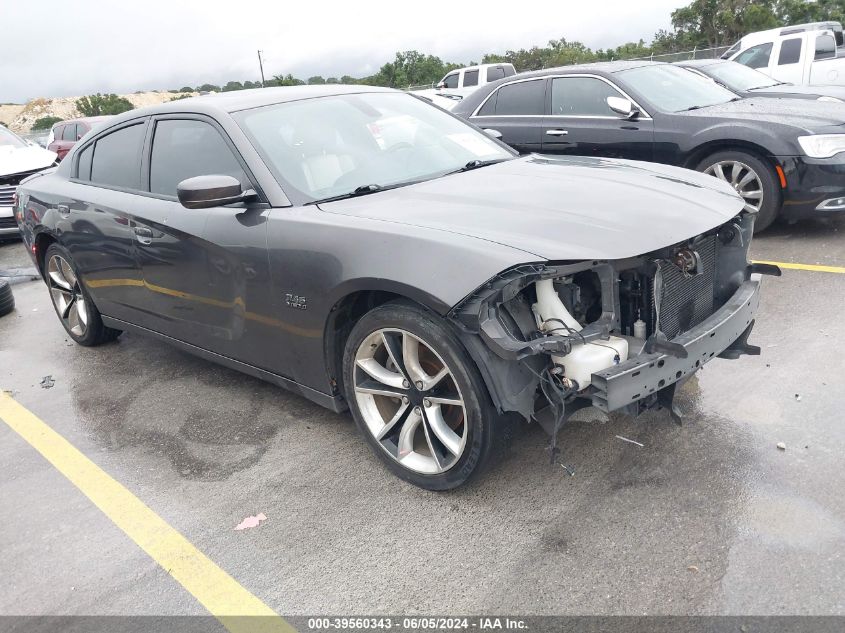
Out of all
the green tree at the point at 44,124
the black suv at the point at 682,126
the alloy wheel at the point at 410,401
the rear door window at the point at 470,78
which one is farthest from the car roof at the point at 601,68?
the green tree at the point at 44,124

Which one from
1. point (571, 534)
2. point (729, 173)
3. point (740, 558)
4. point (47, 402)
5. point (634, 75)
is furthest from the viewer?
point (634, 75)

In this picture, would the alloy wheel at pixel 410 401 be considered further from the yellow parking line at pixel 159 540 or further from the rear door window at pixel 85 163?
the rear door window at pixel 85 163

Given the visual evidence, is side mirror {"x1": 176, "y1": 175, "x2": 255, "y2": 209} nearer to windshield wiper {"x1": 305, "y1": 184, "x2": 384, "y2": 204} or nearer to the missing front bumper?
windshield wiper {"x1": 305, "y1": 184, "x2": 384, "y2": 204}

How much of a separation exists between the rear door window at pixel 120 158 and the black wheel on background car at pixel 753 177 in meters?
4.70

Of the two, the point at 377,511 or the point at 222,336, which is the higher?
the point at 222,336

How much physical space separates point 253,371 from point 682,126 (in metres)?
4.85

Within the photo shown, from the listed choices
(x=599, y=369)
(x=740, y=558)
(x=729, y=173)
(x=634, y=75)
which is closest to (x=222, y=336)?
(x=599, y=369)

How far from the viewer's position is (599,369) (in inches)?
105

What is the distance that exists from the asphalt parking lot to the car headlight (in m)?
2.37

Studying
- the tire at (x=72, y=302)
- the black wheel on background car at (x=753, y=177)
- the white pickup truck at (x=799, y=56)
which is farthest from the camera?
the white pickup truck at (x=799, y=56)

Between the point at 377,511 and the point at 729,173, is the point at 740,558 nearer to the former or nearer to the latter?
the point at 377,511

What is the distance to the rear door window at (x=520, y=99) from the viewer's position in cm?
779

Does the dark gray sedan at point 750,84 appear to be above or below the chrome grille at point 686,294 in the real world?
above

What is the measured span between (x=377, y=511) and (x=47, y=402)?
2.70 metres
